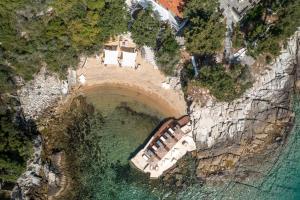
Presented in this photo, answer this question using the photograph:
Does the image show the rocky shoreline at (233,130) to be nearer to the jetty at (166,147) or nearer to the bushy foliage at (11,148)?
the jetty at (166,147)

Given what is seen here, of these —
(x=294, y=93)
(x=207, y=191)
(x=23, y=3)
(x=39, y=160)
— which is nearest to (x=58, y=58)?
(x=23, y=3)

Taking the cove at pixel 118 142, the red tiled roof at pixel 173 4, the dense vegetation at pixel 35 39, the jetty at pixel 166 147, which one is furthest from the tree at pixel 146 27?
the jetty at pixel 166 147

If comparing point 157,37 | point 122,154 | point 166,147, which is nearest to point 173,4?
point 157,37

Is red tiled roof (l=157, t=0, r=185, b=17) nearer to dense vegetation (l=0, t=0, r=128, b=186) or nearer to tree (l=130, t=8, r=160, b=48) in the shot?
tree (l=130, t=8, r=160, b=48)

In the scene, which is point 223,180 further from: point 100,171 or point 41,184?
point 41,184

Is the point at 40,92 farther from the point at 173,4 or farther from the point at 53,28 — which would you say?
the point at 173,4

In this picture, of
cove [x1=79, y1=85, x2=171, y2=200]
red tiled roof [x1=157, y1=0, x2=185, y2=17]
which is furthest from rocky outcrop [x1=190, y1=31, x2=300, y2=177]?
red tiled roof [x1=157, y1=0, x2=185, y2=17]
